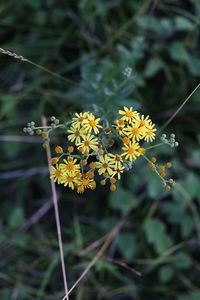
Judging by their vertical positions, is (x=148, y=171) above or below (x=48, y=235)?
above

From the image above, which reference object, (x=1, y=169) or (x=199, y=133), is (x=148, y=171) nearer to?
(x=199, y=133)

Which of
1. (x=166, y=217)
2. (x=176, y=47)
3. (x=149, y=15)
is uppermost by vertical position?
(x=149, y=15)

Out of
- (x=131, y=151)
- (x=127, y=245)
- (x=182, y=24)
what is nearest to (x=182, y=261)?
(x=127, y=245)

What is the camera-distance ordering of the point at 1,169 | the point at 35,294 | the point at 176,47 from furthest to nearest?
the point at 1,169, the point at 176,47, the point at 35,294

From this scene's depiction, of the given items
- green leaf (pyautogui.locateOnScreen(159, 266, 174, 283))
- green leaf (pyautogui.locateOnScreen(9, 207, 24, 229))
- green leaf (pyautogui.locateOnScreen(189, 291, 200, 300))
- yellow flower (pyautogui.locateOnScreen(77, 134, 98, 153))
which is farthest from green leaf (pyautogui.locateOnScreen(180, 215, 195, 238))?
yellow flower (pyautogui.locateOnScreen(77, 134, 98, 153))

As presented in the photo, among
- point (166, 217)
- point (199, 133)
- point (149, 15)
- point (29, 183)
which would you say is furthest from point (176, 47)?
point (29, 183)

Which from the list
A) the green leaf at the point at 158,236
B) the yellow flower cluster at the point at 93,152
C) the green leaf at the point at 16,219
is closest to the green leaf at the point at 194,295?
the green leaf at the point at 158,236

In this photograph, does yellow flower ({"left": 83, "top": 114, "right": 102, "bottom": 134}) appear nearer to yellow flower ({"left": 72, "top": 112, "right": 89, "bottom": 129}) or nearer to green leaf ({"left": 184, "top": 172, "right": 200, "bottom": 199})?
yellow flower ({"left": 72, "top": 112, "right": 89, "bottom": 129})

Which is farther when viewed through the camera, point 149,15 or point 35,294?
point 149,15
